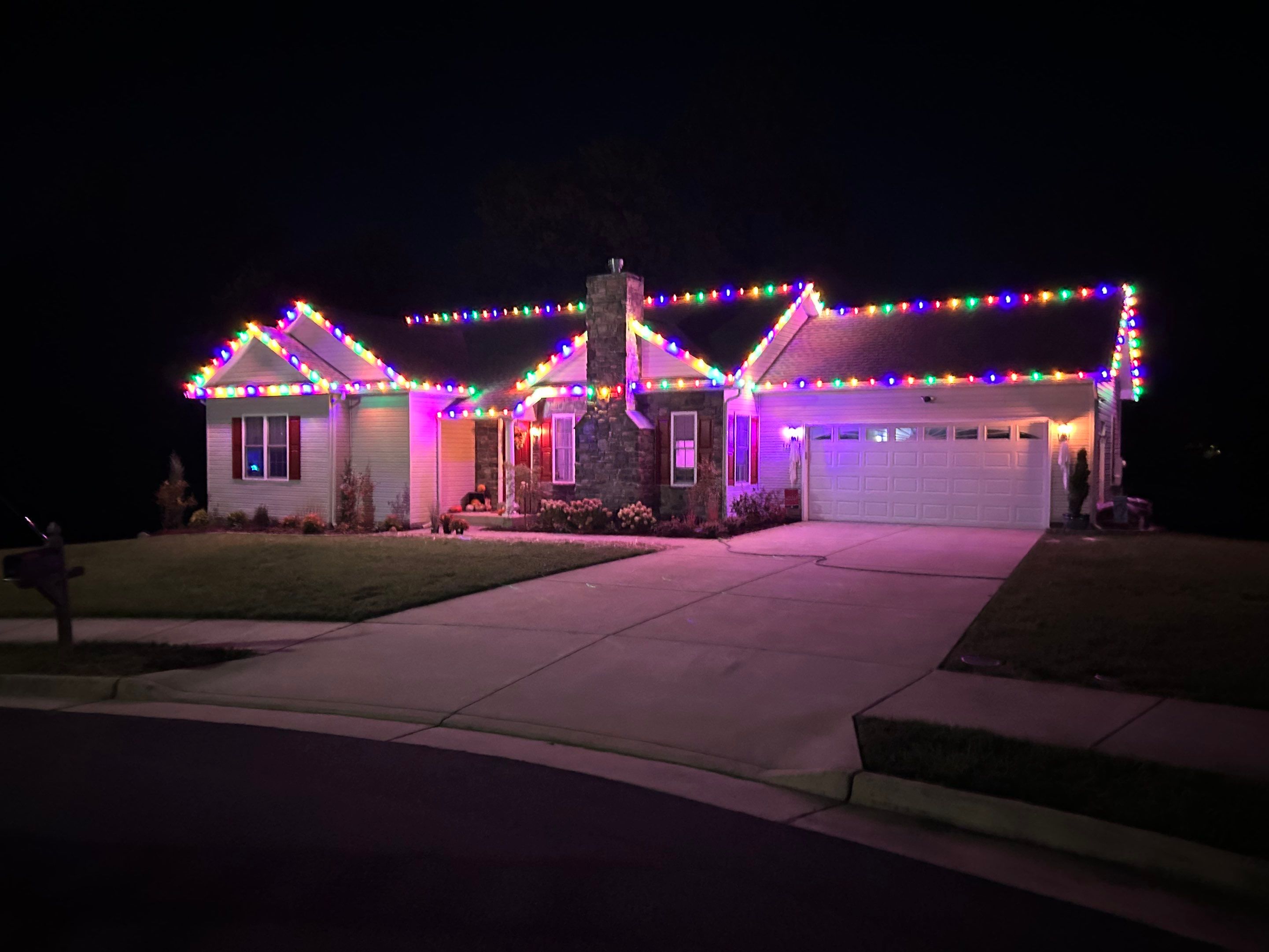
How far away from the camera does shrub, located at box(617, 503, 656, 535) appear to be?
784 inches

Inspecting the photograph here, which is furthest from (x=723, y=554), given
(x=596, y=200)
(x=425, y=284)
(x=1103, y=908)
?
(x=425, y=284)

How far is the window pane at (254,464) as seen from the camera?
23.3m

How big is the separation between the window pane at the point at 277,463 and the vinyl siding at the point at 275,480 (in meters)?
0.15

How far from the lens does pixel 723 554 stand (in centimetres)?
1606

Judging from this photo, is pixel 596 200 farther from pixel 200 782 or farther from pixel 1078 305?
pixel 200 782

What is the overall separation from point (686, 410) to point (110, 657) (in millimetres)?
13154

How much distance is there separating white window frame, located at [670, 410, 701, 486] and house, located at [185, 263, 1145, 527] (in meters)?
0.04

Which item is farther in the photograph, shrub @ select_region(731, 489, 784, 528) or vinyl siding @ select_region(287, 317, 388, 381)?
vinyl siding @ select_region(287, 317, 388, 381)

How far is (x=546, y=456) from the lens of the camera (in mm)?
22016

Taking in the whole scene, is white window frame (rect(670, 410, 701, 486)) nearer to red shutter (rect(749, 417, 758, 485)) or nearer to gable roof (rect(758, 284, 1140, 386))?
red shutter (rect(749, 417, 758, 485))

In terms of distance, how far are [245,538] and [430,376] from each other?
5.32 metres

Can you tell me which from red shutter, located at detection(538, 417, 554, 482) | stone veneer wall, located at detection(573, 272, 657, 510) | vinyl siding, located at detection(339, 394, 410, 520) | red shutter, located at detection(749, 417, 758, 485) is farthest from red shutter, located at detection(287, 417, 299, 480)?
red shutter, located at detection(749, 417, 758, 485)

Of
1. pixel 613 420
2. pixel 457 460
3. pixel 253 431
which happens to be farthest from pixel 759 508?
pixel 253 431

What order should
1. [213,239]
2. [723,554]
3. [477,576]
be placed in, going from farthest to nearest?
[213,239] → [723,554] → [477,576]
